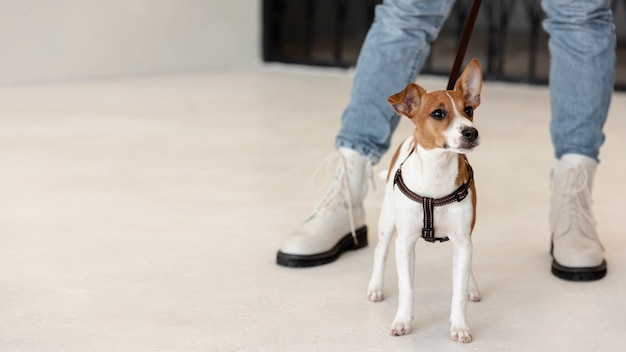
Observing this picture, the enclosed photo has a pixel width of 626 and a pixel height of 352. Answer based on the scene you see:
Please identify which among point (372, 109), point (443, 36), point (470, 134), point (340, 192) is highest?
point (470, 134)

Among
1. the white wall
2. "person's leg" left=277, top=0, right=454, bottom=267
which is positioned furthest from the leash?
the white wall

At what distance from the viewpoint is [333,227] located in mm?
1646

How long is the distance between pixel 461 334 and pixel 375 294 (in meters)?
0.19

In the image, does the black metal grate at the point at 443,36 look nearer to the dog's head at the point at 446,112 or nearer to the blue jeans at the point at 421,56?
the blue jeans at the point at 421,56

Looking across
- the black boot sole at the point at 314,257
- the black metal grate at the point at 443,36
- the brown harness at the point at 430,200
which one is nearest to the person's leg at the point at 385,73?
the black boot sole at the point at 314,257

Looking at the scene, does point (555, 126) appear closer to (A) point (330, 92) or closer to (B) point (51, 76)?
(A) point (330, 92)

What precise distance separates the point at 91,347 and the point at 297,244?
0.44m

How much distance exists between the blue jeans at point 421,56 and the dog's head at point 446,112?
41 centimetres

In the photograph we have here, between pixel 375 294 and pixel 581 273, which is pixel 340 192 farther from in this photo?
pixel 581 273

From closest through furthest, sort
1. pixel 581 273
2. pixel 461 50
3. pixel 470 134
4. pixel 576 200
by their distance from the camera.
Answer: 1. pixel 470 134
2. pixel 461 50
3. pixel 581 273
4. pixel 576 200

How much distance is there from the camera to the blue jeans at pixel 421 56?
5.36ft

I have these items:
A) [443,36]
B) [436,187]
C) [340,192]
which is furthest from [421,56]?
[443,36]

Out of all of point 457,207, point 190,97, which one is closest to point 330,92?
point 190,97

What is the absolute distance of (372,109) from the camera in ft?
5.43
